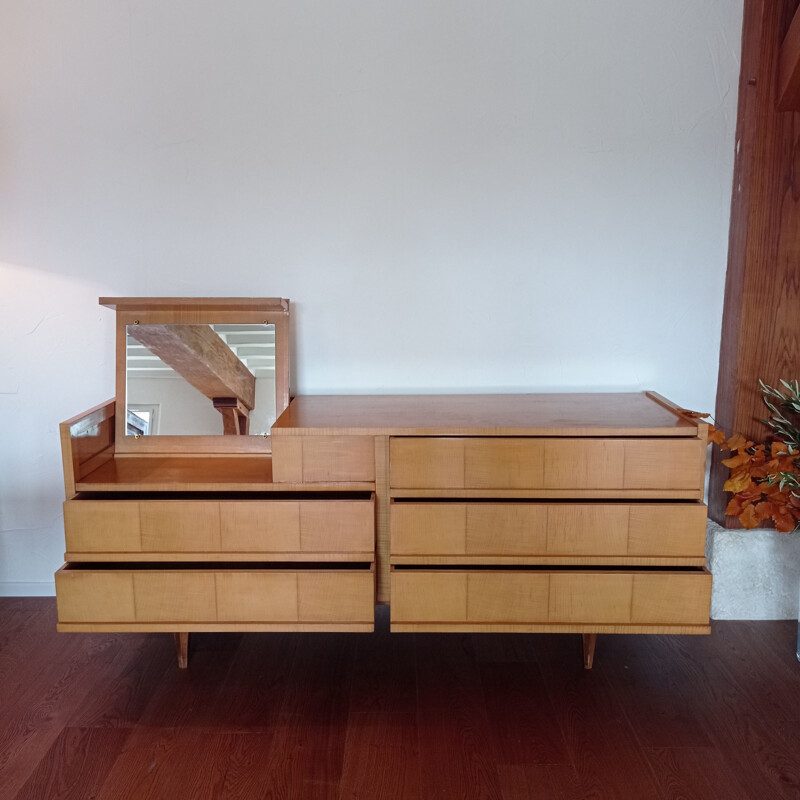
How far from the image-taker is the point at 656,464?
5.41ft

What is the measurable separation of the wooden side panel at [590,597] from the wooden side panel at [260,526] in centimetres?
63

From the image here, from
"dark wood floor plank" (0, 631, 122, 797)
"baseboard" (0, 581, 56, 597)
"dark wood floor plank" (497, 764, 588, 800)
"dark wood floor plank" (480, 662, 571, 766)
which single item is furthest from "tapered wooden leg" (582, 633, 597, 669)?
"baseboard" (0, 581, 56, 597)

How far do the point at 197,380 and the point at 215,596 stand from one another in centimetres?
60

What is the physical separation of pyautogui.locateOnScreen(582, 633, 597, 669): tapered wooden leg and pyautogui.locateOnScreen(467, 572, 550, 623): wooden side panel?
257 millimetres

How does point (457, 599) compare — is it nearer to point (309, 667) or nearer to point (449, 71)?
point (309, 667)

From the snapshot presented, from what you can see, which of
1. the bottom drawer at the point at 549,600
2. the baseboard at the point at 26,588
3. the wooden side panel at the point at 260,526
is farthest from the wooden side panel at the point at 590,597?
the baseboard at the point at 26,588

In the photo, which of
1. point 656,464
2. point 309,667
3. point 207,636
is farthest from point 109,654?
point 656,464

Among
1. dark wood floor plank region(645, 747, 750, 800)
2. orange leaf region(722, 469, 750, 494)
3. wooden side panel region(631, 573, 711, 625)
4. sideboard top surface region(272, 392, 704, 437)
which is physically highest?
sideboard top surface region(272, 392, 704, 437)

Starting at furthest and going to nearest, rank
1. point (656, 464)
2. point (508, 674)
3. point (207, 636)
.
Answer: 1. point (207, 636)
2. point (508, 674)
3. point (656, 464)

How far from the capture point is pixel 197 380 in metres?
1.97

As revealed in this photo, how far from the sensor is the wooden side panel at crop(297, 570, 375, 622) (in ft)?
5.56

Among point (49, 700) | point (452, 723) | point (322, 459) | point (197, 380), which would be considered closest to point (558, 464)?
point (322, 459)

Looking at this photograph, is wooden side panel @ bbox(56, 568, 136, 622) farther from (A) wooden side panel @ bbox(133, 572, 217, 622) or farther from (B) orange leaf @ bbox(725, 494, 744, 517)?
(B) orange leaf @ bbox(725, 494, 744, 517)

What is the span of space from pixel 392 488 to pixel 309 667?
61 centimetres
